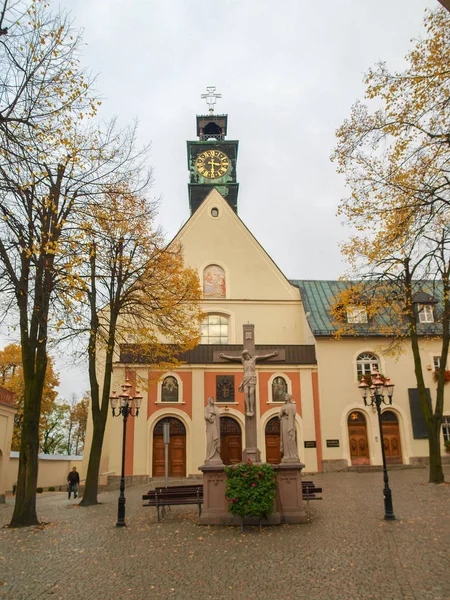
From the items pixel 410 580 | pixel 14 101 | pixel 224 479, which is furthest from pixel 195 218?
pixel 410 580

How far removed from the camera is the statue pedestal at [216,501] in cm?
1194

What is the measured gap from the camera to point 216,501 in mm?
12211

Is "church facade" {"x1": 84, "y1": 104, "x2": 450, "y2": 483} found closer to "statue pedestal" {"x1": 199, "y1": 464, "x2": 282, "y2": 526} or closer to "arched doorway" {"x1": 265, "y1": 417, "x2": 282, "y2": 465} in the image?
"arched doorway" {"x1": 265, "y1": 417, "x2": 282, "y2": 465}

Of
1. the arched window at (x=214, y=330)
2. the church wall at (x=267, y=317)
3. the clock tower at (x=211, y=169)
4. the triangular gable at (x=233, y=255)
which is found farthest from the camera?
the clock tower at (x=211, y=169)

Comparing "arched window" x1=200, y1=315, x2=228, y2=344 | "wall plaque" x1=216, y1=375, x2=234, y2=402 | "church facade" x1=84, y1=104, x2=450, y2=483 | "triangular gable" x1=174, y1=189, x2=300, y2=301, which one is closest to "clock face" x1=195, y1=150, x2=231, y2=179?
"triangular gable" x1=174, y1=189, x2=300, y2=301

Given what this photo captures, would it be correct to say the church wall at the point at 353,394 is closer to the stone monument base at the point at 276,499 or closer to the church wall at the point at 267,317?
the church wall at the point at 267,317

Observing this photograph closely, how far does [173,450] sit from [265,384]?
227 inches

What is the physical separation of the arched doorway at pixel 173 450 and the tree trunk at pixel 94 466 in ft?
24.7

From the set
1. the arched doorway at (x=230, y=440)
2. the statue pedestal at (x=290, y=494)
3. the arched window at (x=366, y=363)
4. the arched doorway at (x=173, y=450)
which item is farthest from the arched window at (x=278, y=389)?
the statue pedestal at (x=290, y=494)

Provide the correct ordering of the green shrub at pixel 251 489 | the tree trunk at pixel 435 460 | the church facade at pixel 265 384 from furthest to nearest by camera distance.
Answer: the church facade at pixel 265 384 → the tree trunk at pixel 435 460 → the green shrub at pixel 251 489

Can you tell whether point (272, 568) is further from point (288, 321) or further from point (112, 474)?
point (288, 321)

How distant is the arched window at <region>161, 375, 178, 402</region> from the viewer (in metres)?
25.8

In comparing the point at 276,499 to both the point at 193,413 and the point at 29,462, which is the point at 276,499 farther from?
the point at 193,413

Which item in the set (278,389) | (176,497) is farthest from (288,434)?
(278,389)
